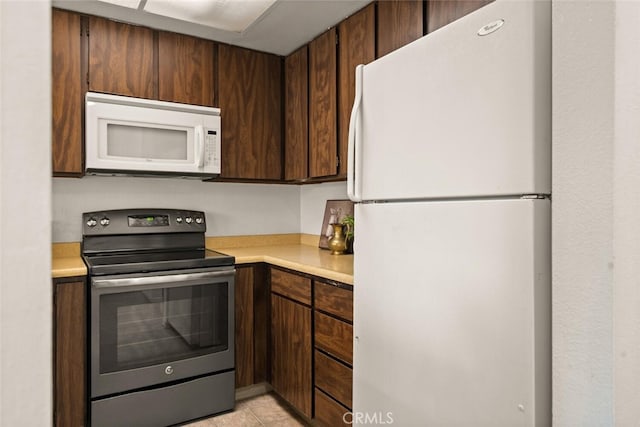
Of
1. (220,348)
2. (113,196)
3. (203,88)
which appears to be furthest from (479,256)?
(113,196)

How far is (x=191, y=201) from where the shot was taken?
288cm

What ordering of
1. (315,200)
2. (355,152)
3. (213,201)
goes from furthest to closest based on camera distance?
(315,200)
(213,201)
(355,152)

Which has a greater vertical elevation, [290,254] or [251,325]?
[290,254]

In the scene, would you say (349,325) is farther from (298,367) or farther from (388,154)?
(388,154)

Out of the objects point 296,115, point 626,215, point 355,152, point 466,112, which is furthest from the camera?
point 296,115

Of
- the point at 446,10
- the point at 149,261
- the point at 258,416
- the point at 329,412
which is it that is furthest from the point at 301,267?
the point at 446,10

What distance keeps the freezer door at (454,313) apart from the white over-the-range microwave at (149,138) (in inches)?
56.0

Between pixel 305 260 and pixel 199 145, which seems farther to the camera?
pixel 199 145

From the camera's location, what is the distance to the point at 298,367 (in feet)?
7.22

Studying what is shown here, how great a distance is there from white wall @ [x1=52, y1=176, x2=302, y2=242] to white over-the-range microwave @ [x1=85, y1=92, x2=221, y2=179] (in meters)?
0.28

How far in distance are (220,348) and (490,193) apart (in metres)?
1.87

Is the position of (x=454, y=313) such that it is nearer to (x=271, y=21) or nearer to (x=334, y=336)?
(x=334, y=336)

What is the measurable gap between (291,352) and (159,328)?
731mm
